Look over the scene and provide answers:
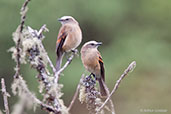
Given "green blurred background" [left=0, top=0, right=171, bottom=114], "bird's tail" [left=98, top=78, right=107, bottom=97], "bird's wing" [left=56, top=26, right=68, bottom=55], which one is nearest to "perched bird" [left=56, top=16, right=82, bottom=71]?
"bird's wing" [left=56, top=26, right=68, bottom=55]

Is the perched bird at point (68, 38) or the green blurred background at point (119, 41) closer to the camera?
the perched bird at point (68, 38)

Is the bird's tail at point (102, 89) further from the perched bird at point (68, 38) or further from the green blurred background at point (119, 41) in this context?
the green blurred background at point (119, 41)

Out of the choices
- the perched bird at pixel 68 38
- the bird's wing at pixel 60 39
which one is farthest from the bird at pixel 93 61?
the bird's wing at pixel 60 39

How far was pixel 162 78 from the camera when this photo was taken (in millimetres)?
12695

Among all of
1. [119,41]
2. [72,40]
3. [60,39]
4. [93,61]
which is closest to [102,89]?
[93,61]

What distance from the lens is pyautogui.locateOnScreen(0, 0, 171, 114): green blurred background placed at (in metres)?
11.7

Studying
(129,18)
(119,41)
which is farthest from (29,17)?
(129,18)

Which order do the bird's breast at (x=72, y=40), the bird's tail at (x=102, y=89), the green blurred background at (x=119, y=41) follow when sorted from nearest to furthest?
the bird's tail at (x=102, y=89) < the bird's breast at (x=72, y=40) < the green blurred background at (x=119, y=41)

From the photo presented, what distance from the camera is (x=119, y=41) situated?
14.2 m

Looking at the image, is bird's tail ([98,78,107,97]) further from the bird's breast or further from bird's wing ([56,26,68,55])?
bird's wing ([56,26,68,55])

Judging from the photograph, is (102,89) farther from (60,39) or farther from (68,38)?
(60,39)

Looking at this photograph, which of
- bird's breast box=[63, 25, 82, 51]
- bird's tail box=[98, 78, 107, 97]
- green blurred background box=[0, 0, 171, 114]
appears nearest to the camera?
bird's tail box=[98, 78, 107, 97]

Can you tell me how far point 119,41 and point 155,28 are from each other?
4.76 ft

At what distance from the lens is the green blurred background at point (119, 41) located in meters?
11.7
